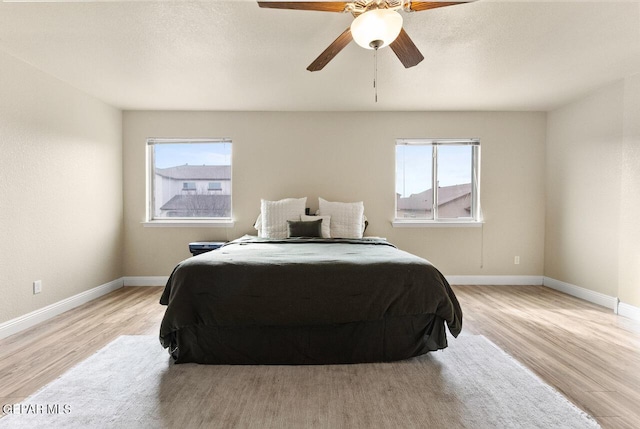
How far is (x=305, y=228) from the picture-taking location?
12.5 feet

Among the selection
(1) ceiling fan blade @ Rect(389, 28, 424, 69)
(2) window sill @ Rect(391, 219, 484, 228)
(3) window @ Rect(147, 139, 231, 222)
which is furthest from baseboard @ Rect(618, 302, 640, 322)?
(3) window @ Rect(147, 139, 231, 222)

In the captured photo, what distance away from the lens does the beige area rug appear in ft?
5.40

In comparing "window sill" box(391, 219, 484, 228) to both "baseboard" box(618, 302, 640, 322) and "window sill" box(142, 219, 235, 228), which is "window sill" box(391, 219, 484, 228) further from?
"window sill" box(142, 219, 235, 228)

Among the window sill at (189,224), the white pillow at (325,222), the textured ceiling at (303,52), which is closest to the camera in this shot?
the textured ceiling at (303,52)

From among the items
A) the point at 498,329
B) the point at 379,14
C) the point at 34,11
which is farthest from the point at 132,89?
the point at 498,329

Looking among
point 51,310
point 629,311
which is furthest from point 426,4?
point 51,310

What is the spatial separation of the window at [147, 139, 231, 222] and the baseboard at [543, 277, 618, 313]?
4351mm

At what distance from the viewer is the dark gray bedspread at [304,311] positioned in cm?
219

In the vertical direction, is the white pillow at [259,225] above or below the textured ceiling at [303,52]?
below

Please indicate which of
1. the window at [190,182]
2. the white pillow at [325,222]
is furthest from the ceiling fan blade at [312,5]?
the window at [190,182]

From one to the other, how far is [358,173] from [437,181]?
111 cm

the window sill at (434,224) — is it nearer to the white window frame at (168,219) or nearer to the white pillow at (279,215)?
the white pillow at (279,215)

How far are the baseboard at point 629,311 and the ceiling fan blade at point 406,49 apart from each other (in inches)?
124

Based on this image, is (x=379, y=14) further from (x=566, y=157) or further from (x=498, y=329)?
(x=566, y=157)
